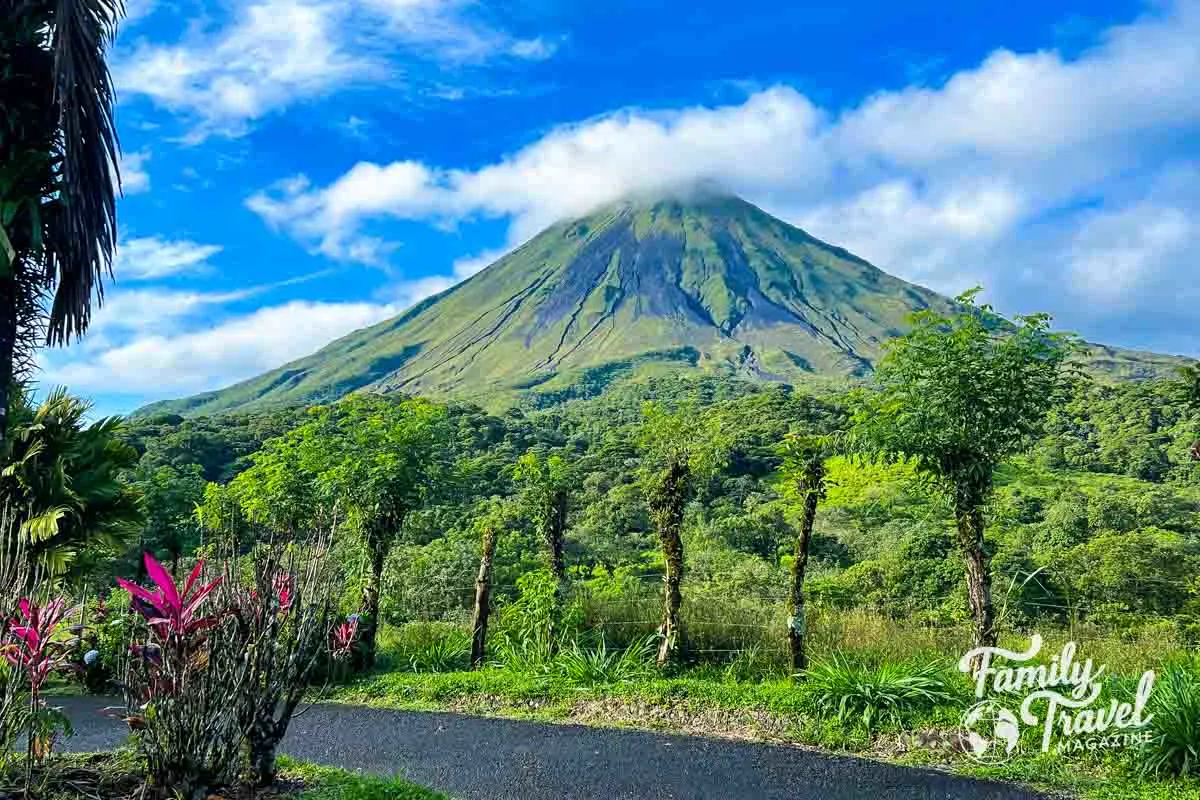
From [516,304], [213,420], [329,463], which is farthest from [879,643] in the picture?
[516,304]

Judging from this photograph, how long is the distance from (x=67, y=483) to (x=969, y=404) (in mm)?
8893

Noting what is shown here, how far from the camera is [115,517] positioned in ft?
29.0

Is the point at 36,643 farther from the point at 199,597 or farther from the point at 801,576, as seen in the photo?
the point at 801,576

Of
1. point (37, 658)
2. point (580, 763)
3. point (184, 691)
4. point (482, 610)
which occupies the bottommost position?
point (580, 763)

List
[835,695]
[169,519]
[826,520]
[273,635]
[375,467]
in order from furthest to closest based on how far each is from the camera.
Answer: [826,520]
[169,519]
[375,467]
[835,695]
[273,635]

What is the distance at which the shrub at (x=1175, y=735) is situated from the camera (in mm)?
5773

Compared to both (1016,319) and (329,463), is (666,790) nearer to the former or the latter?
(1016,319)

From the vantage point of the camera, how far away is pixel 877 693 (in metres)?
7.29

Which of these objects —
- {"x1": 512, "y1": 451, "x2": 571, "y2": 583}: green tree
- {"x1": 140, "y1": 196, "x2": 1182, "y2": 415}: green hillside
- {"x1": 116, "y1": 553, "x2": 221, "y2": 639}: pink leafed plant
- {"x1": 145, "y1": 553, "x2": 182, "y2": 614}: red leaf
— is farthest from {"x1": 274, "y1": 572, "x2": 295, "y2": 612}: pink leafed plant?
{"x1": 140, "y1": 196, "x2": 1182, "y2": 415}: green hillside

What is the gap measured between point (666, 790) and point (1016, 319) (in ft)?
18.5

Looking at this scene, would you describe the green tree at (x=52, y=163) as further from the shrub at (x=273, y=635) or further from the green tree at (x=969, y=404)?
the green tree at (x=969, y=404)

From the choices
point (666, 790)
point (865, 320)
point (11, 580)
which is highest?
point (865, 320)

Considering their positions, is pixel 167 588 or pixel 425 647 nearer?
pixel 167 588

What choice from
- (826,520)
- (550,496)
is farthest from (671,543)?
(826,520)
